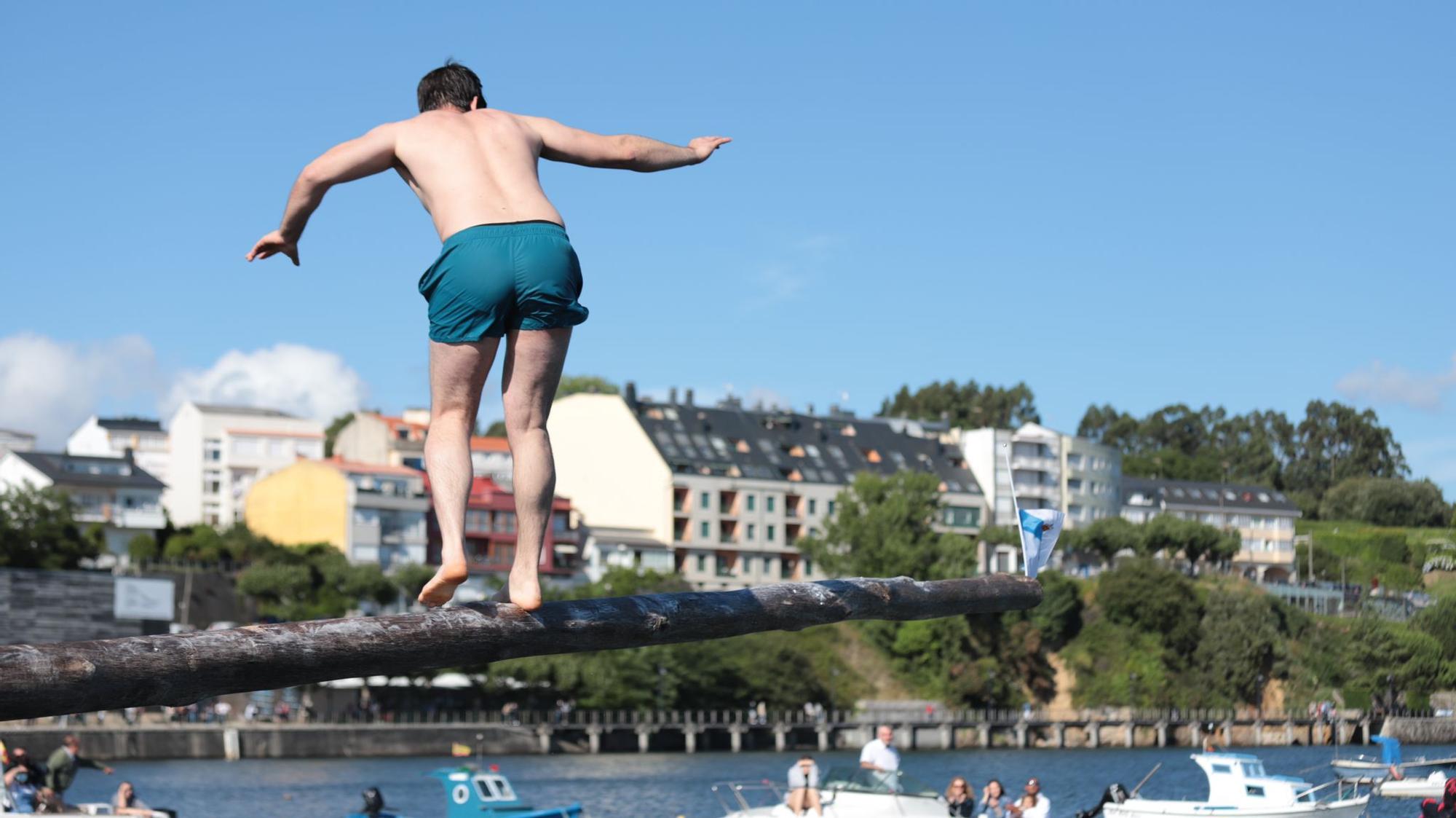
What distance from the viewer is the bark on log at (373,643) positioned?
5270 millimetres

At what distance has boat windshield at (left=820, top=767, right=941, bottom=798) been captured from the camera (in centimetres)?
2828

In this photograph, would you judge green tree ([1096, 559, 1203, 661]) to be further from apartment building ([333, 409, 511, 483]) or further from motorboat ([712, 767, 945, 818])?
motorboat ([712, 767, 945, 818])

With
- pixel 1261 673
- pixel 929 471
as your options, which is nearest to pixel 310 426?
pixel 929 471

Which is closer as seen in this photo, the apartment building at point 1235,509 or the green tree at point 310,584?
the green tree at point 310,584

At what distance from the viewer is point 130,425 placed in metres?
156

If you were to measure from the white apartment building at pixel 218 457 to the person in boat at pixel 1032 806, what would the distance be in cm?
11620

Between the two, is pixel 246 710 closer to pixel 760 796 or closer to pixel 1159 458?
pixel 760 796

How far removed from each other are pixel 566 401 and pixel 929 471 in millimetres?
26251

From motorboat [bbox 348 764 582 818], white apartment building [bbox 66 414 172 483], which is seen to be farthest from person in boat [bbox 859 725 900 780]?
white apartment building [bbox 66 414 172 483]

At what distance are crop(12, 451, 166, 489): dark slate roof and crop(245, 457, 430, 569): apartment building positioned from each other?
9500 mm

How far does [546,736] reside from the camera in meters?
88.9

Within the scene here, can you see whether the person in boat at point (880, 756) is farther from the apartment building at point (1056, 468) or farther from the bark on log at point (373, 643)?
the apartment building at point (1056, 468)

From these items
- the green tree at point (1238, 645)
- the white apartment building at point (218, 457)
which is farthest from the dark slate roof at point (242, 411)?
the green tree at point (1238, 645)

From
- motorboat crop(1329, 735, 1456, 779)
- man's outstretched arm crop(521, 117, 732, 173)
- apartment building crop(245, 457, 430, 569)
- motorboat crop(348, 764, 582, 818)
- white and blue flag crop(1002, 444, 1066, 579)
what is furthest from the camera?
apartment building crop(245, 457, 430, 569)
